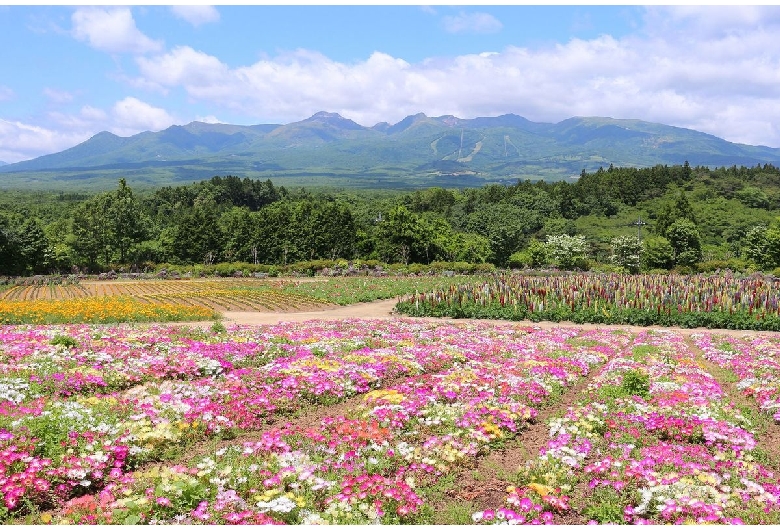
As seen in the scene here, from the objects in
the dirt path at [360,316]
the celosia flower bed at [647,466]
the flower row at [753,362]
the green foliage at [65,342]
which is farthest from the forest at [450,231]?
the celosia flower bed at [647,466]

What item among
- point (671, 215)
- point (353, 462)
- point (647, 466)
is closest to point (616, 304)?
point (647, 466)

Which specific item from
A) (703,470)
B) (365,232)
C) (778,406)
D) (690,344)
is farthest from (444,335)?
(365,232)

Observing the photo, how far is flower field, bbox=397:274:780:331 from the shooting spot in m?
27.1

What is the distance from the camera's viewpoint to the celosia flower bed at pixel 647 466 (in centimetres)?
697

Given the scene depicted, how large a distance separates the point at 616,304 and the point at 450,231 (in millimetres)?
68460

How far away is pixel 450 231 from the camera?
97875mm

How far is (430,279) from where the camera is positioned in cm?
5378

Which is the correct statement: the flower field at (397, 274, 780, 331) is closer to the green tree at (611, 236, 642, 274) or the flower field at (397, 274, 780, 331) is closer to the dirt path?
the dirt path

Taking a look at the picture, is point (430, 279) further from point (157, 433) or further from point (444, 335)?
point (157, 433)

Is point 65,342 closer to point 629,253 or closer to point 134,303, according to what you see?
point 134,303

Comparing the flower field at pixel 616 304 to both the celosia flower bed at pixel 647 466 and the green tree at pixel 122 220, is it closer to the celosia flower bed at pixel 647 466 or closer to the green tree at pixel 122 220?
the celosia flower bed at pixel 647 466

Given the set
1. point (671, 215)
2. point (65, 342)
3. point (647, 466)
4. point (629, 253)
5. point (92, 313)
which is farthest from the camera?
point (671, 215)

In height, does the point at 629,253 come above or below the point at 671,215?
below

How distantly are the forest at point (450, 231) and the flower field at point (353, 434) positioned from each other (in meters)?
49.8
